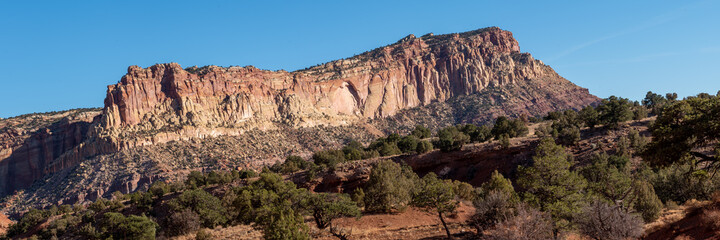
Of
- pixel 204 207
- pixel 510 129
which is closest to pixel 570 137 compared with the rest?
pixel 510 129

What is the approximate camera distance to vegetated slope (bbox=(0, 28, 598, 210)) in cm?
10856

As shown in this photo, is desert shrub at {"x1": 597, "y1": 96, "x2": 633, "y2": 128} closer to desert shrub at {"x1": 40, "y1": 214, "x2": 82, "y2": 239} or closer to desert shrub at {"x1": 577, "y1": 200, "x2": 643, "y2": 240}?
desert shrub at {"x1": 577, "y1": 200, "x2": 643, "y2": 240}

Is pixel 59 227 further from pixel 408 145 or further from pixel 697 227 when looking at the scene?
pixel 697 227

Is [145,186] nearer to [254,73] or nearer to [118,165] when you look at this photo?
[118,165]

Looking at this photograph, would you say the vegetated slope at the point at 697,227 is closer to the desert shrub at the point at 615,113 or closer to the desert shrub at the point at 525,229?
A: the desert shrub at the point at 525,229

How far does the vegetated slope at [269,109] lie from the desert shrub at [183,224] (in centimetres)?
5854

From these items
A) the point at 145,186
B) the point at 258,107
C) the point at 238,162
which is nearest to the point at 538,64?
the point at 258,107

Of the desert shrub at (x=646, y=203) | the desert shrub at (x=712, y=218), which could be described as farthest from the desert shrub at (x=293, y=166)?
the desert shrub at (x=712, y=218)

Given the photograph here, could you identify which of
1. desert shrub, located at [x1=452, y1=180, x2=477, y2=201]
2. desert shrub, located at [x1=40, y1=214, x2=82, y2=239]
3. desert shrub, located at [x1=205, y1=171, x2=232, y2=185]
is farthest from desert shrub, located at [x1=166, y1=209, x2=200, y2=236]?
desert shrub, located at [x1=40, y1=214, x2=82, y2=239]

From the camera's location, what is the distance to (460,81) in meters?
173

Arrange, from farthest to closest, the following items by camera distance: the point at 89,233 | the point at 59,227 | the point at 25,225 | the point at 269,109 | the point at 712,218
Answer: the point at 269,109
the point at 25,225
the point at 59,227
the point at 89,233
the point at 712,218

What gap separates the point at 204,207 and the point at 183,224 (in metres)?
4.24

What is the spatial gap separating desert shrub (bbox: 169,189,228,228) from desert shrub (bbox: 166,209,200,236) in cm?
194

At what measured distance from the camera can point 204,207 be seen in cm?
4488
